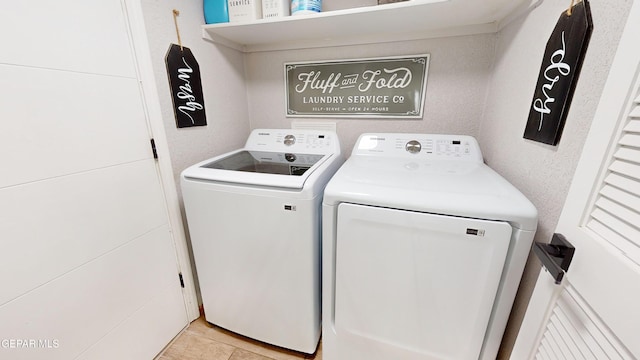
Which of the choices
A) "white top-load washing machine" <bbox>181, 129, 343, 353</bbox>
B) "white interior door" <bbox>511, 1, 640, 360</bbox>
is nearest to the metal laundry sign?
"white top-load washing machine" <bbox>181, 129, 343, 353</bbox>

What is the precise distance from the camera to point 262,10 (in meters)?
1.31

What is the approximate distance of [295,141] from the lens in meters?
1.53

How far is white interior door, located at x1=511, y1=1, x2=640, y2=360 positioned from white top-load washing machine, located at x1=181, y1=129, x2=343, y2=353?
2.55 ft

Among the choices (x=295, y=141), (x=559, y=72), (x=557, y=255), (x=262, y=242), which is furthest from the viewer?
(x=295, y=141)

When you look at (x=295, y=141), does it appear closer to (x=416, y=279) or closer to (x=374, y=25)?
(x=374, y=25)

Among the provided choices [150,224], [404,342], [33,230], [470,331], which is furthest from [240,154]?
[470,331]

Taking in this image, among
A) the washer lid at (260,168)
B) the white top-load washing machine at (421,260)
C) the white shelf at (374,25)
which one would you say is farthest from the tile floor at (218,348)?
the white shelf at (374,25)

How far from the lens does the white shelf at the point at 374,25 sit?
108cm

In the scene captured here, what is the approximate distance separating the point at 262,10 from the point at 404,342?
1.78 m

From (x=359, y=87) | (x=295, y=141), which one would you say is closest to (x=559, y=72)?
(x=359, y=87)

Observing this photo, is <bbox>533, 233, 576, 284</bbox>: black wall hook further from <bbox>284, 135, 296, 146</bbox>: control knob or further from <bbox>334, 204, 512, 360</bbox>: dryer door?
<bbox>284, 135, 296, 146</bbox>: control knob

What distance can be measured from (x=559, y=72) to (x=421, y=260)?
0.77m

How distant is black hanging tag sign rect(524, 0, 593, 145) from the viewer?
2.28 feet

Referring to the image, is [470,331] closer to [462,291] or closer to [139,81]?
[462,291]
